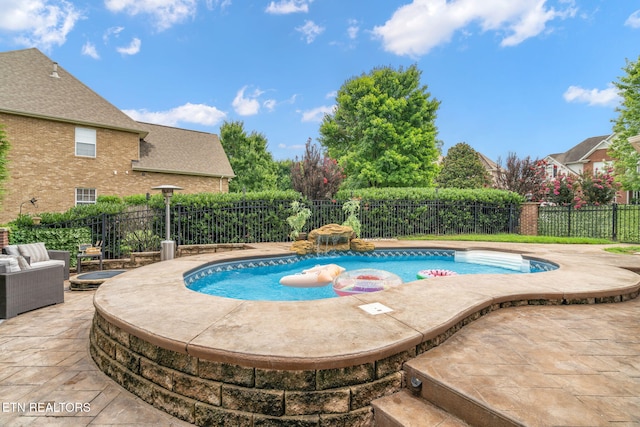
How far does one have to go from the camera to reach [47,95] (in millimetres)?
13891

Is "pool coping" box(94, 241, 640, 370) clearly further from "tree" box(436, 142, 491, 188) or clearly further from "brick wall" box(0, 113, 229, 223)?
"tree" box(436, 142, 491, 188)

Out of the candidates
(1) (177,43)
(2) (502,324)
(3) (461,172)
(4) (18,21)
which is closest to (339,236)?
(2) (502,324)

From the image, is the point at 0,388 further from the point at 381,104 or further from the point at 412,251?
the point at 381,104

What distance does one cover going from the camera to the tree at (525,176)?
15109mm

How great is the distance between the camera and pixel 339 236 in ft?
28.0

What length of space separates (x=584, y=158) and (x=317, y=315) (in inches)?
1524

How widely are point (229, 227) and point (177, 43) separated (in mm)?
10676

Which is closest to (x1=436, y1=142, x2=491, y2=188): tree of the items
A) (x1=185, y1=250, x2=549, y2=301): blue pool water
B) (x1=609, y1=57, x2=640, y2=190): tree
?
(x1=609, y1=57, x2=640, y2=190): tree

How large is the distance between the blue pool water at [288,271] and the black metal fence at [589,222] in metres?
7.96

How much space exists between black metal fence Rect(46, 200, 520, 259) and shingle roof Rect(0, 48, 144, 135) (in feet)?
25.1

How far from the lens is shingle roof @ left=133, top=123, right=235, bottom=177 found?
16.9 metres

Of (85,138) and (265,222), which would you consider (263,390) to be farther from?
(85,138)

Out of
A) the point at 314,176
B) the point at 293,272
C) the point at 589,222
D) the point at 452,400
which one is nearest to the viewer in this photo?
the point at 452,400

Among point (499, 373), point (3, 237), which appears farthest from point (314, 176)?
→ point (499, 373)
